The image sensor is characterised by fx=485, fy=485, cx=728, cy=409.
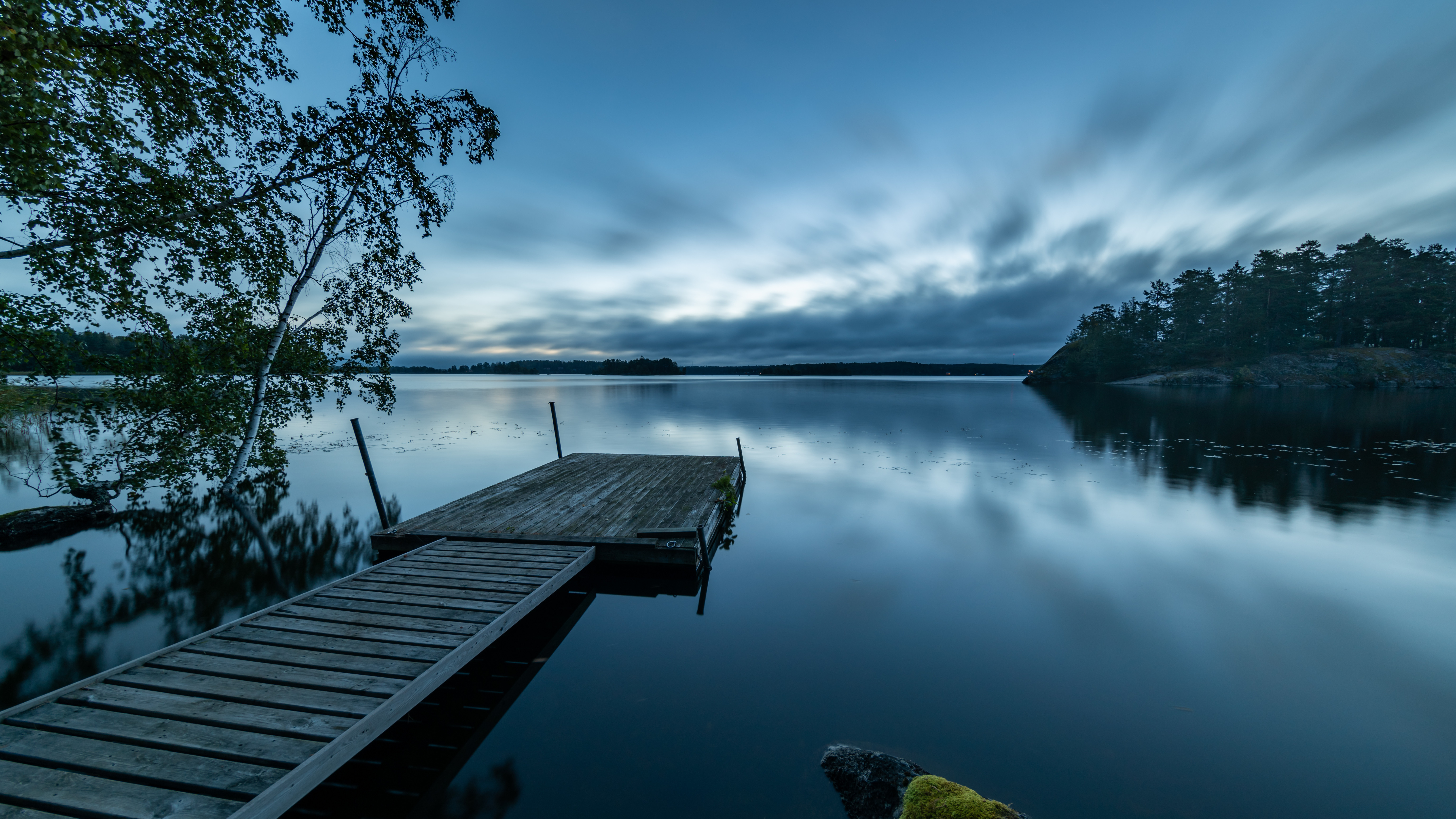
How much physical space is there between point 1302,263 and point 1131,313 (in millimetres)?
22796

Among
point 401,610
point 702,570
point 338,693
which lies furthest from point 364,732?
point 702,570

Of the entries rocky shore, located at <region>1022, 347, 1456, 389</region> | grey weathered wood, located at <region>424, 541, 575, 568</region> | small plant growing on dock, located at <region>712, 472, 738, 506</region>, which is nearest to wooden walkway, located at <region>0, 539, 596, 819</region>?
grey weathered wood, located at <region>424, 541, 575, 568</region>

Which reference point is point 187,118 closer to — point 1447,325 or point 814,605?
point 814,605

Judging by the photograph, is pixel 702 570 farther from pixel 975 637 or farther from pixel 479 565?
pixel 975 637

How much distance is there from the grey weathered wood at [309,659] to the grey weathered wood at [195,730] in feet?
1.82

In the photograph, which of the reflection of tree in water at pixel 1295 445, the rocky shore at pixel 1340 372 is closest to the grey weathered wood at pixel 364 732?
the reflection of tree in water at pixel 1295 445

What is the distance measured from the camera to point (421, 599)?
568 centimetres

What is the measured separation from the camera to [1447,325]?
62.3 m

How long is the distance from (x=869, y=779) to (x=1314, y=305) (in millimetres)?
102541

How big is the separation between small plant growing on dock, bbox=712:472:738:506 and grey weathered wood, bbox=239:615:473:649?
672 centimetres

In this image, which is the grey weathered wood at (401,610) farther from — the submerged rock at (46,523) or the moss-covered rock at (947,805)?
the submerged rock at (46,523)

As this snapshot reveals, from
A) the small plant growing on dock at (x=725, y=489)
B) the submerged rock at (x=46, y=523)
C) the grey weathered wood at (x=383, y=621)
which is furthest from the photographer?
the small plant growing on dock at (x=725, y=489)

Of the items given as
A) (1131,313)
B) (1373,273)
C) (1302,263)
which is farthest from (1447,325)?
(1131,313)

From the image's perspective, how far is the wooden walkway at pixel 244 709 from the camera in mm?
2838
